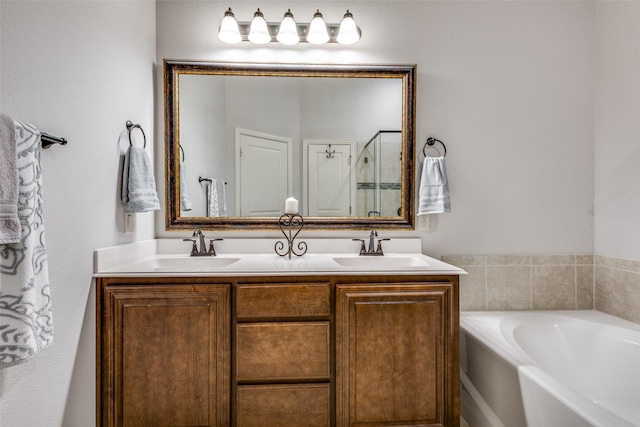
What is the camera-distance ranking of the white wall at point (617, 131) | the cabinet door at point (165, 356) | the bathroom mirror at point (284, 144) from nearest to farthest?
the cabinet door at point (165, 356) → the white wall at point (617, 131) → the bathroom mirror at point (284, 144)

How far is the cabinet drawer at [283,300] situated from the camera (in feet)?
4.73

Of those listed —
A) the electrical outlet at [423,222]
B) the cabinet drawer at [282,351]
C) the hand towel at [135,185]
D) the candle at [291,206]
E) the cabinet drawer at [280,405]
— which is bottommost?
the cabinet drawer at [280,405]

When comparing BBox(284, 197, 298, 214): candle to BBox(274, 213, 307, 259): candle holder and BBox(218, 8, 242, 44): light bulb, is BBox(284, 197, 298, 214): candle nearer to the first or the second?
BBox(274, 213, 307, 259): candle holder

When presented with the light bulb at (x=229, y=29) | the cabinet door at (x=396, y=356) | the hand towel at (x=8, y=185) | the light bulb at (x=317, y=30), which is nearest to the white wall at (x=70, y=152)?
the hand towel at (x=8, y=185)

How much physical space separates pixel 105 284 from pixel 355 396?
117cm

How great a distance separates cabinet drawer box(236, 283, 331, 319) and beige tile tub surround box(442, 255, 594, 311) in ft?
2.97

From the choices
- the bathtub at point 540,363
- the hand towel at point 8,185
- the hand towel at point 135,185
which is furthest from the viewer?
the hand towel at point 135,185

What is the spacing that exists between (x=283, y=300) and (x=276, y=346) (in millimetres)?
198

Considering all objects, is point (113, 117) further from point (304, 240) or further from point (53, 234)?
point (304, 240)

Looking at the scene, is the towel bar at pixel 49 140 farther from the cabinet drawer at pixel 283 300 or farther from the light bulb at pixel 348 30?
the light bulb at pixel 348 30

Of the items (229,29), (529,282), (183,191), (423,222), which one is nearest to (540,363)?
(529,282)

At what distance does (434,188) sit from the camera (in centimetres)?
191

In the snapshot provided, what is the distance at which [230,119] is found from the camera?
6.44 feet

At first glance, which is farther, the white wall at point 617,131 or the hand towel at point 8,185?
the white wall at point 617,131
